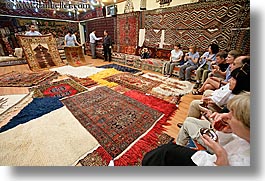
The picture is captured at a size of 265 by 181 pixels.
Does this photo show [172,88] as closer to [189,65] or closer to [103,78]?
[189,65]

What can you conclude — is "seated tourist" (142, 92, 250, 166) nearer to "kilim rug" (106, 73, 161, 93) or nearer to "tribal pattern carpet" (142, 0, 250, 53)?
"kilim rug" (106, 73, 161, 93)

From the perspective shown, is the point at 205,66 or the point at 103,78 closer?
the point at 205,66

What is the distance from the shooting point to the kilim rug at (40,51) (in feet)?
14.1

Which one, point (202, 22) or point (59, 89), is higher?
point (202, 22)

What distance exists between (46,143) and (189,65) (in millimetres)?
3111

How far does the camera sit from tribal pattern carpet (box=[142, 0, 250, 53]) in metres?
2.79

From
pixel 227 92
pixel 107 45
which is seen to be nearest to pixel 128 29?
pixel 107 45

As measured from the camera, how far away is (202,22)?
3338 millimetres

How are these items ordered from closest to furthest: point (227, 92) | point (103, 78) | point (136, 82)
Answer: point (227, 92), point (136, 82), point (103, 78)

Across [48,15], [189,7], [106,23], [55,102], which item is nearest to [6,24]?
[48,15]

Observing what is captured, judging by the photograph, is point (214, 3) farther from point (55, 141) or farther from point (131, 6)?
point (55, 141)

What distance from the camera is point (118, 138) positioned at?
1.45 m

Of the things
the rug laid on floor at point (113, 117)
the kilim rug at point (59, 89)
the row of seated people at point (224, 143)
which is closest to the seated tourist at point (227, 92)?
the row of seated people at point (224, 143)

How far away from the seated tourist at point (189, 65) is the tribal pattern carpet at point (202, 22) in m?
0.35
